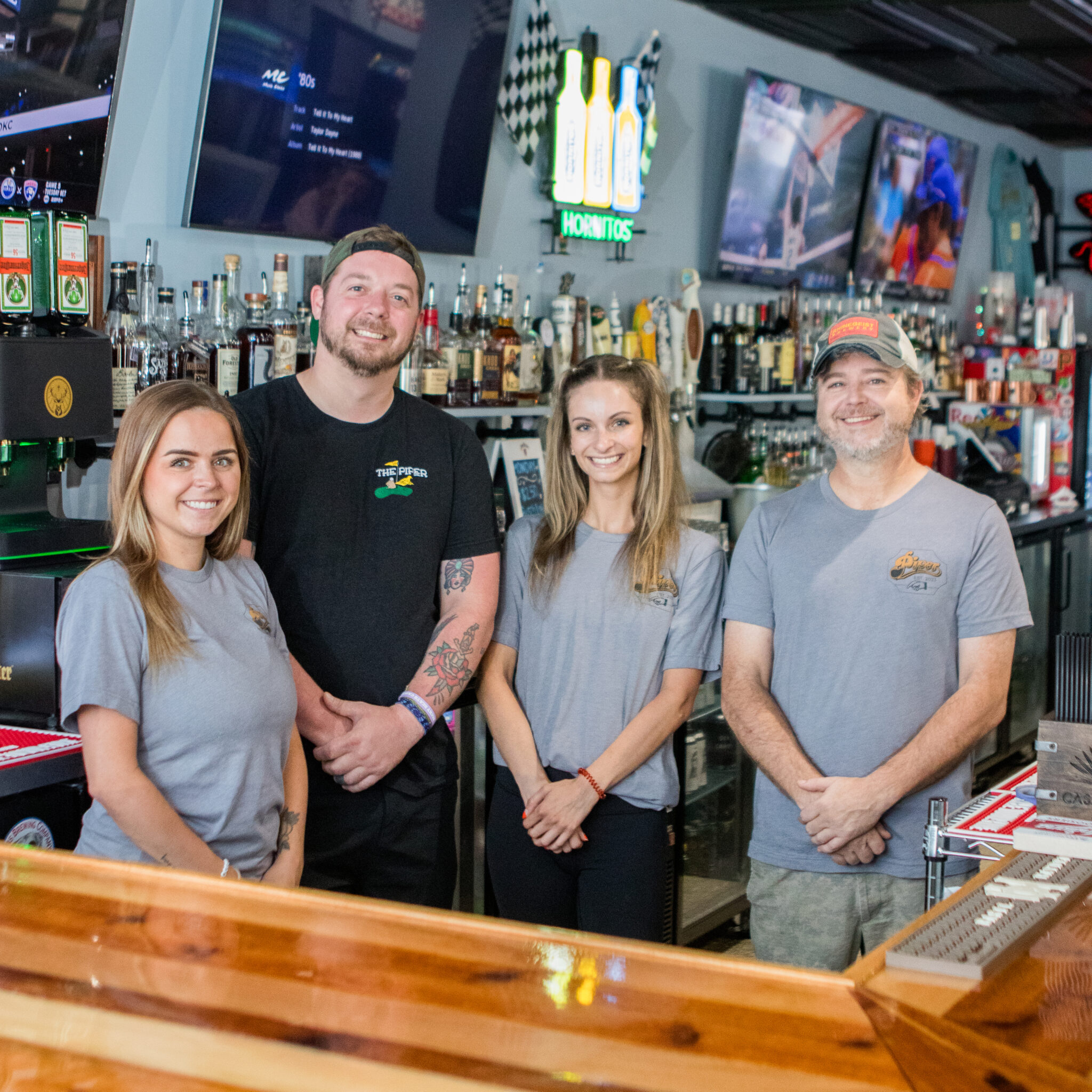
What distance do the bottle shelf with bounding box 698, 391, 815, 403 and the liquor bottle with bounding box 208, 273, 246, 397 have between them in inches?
94.5

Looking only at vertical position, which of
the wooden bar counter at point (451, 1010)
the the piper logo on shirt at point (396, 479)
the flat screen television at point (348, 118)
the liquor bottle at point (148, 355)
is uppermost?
the flat screen television at point (348, 118)

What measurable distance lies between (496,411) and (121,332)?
4.34ft

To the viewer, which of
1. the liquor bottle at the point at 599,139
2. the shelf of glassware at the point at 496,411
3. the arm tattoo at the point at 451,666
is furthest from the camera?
the liquor bottle at the point at 599,139

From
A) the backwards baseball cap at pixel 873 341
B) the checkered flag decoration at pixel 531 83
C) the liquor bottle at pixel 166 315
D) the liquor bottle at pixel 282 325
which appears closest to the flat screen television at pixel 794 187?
the checkered flag decoration at pixel 531 83

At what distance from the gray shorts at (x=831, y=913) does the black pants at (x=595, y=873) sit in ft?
0.77

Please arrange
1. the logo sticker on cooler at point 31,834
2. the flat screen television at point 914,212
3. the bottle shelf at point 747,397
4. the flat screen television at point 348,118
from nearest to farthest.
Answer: the logo sticker on cooler at point 31,834 → the flat screen television at point 348,118 → the bottle shelf at point 747,397 → the flat screen television at point 914,212

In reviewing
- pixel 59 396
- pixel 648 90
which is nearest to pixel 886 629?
pixel 59 396

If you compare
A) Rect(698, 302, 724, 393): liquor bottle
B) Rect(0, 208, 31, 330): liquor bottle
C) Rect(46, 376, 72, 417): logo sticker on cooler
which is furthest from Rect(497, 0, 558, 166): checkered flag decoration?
Rect(46, 376, 72, 417): logo sticker on cooler

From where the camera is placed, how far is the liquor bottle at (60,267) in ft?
8.35

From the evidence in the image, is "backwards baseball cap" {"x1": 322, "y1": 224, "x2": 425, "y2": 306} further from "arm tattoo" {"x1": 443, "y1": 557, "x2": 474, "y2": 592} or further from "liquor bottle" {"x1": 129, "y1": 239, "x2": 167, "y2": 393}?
"liquor bottle" {"x1": 129, "y1": 239, "x2": 167, "y2": 393}

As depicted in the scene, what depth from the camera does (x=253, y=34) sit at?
3.29 meters

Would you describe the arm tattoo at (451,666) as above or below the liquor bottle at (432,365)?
below

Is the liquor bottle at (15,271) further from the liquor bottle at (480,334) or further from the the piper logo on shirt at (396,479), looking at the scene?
the liquor bottle at (480,334)

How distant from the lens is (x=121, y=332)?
2.96 m
